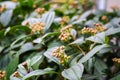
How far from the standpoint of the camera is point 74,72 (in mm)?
889

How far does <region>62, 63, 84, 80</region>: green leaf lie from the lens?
2.82 feet

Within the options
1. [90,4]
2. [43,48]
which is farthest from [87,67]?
[90,4]

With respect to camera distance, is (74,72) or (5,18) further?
(5,18)

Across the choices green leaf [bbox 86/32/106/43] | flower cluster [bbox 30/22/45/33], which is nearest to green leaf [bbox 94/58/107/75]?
green leaf [bbox 86/32/106/43]

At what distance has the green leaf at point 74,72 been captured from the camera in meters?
0.86

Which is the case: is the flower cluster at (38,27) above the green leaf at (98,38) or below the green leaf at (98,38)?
above

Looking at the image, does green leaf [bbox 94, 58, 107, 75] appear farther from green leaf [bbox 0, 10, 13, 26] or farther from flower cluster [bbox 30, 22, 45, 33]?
green leaf [bbox 0, 10, 13, 26]

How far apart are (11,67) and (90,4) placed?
5.22 ft

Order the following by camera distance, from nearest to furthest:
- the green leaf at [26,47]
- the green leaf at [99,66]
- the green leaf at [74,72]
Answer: the green leaf at [74,72] < the green leaf at [99,66] < the green leaf at [26,47]

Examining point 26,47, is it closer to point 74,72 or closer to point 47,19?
point 47,19

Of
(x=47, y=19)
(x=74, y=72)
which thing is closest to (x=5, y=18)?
(x=47, y=19)

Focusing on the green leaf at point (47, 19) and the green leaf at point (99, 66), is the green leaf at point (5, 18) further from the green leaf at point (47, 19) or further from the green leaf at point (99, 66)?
the green leaf at point (99, 66)

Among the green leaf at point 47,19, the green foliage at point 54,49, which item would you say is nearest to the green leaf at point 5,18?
the green foliage at point 54,49

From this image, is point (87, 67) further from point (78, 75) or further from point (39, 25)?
point (39, 25)
